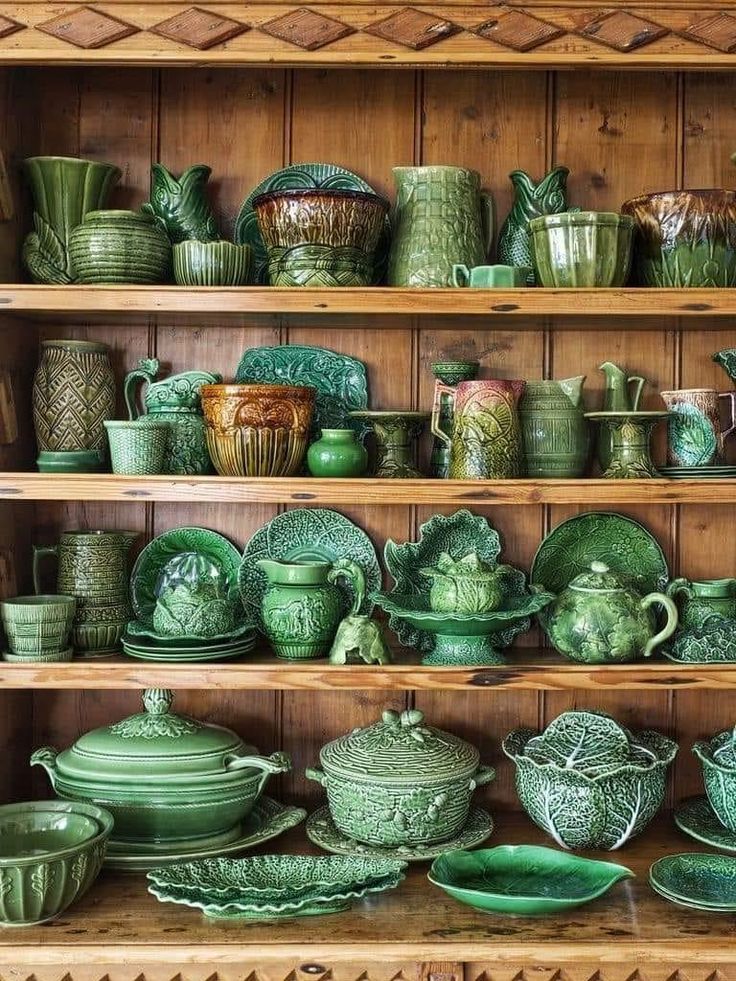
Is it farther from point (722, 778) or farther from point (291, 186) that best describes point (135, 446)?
point (722, 778)

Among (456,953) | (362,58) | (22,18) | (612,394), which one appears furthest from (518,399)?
(22,18)

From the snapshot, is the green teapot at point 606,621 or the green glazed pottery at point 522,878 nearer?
the green glazed pottery at point 522,878

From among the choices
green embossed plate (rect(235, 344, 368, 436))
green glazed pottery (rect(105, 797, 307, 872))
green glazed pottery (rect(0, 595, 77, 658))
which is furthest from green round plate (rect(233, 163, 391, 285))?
green glazed pottery (rect(105, 797, 307, 872))

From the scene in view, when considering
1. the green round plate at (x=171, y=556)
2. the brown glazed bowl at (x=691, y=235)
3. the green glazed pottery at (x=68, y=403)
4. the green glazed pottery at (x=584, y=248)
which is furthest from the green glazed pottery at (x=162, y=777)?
the brown glazed bowl at (x=691, y=235)

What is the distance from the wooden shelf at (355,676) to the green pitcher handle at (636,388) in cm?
47

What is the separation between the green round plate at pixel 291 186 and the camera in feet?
6.22

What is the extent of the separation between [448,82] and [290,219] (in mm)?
456

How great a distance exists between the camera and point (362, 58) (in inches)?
64.7

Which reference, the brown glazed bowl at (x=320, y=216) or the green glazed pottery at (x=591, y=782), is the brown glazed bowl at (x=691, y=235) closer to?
the brown glazed bowl at (x=320, y=216)

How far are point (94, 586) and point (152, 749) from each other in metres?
0.30

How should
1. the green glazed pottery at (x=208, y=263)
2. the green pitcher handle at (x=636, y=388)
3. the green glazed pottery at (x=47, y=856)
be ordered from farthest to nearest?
the green pitcher handle at (x=636, y=388) < the green glazed pottery at (x=208, y=263) < the green glazed pottery at (x=47, y=856)

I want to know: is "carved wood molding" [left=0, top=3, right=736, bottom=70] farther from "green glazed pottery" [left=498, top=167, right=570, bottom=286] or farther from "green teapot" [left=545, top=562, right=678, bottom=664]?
"green teapot" [left=545, top=562, right=678, bottom=664]

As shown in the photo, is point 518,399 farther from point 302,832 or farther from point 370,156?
point 302,832

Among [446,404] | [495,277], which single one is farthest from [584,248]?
[446,404]
